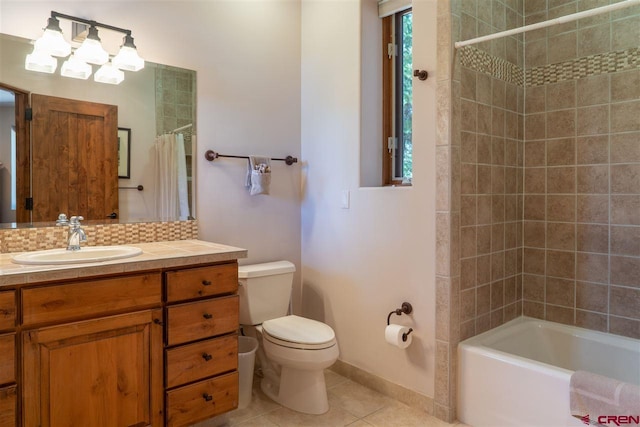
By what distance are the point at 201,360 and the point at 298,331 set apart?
577 mm

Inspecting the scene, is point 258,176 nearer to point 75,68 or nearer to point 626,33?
point 75,68

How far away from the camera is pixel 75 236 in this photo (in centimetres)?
191

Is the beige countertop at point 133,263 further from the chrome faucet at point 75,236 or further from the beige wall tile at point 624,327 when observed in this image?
the beige wall tile at point 624,327

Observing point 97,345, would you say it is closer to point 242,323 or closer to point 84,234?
point 84,234

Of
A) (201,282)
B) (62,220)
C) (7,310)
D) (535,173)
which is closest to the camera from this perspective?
(7,310)

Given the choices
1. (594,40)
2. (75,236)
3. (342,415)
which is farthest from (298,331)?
(594,40)

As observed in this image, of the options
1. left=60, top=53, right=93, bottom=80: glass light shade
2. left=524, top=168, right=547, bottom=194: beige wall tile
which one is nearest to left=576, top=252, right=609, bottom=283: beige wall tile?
left=524, top=168, right=547, bottom=194: beige wall tile

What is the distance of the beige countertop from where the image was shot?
1457 mm

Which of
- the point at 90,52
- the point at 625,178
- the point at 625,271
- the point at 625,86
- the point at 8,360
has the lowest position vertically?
→ the point at 8,360

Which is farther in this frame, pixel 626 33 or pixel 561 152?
pixel 561 152

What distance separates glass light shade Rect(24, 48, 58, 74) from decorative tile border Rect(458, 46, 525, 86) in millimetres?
1964

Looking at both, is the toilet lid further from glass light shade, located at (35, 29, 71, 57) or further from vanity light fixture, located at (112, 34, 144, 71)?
glass light shade, located at (35, 29, 71, 57)

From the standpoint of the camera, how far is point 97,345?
1.63 metres

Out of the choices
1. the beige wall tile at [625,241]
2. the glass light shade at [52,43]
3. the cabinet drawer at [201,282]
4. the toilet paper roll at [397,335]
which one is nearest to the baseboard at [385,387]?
the toilet paper roll at [397,335]
